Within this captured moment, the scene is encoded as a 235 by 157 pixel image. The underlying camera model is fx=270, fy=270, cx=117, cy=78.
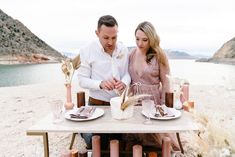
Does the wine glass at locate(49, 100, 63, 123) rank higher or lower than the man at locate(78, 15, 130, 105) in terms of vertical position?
lower

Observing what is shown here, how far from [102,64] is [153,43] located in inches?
21.4

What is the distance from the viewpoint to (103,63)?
2371 millimetres

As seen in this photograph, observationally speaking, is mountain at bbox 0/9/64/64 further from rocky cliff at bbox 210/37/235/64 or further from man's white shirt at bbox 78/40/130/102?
man's white shirt at bbox 78/40/130/102

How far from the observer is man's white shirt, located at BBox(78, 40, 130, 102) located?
2375mm

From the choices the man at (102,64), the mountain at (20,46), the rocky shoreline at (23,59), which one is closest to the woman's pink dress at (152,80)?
the man at (102,64)

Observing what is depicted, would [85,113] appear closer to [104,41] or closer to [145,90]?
[104,41]

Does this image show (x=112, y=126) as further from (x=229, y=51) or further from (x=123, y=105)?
(x=229, y=51)

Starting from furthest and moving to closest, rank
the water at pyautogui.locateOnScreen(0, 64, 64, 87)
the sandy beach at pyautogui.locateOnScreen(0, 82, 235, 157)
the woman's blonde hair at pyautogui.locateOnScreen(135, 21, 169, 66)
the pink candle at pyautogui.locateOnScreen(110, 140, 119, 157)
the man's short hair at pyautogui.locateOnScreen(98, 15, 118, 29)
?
the water at pyautogui.locateOnScreen(0, 64, 64, 87)
the sandy beach at pyautogui.locateOnScreen(0, 82, 235, 157)
the woman's blonde hair at pyautogui.locateOnScreen(135, 21, 169, 66)
the man's short hair at pyautogui.locateOnScreen(98, 15, 118, 29)
the pink candle at pyautogui.locateOnScreen(110, 140, 119, 157)

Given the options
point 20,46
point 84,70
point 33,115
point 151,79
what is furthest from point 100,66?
point 20,46

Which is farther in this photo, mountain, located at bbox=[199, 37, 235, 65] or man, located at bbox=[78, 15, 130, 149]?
mountain, located at bbox=[199, 37, 235, 65]

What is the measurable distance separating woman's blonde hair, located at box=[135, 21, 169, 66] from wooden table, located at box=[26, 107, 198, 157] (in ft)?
2.63

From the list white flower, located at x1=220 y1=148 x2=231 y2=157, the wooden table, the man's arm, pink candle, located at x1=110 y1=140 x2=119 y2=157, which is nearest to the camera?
white flower, located at x1=220 y1=148 x2=231 y2=157

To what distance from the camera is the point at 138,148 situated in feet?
5.90

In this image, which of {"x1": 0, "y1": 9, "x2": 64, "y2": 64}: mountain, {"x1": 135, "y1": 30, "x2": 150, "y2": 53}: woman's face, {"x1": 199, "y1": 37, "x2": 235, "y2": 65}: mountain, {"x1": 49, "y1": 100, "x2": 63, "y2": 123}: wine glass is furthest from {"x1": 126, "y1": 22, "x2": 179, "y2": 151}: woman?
{"x1": 0, "y1": 9, "x2": 64, "y2": 64}: mountain
